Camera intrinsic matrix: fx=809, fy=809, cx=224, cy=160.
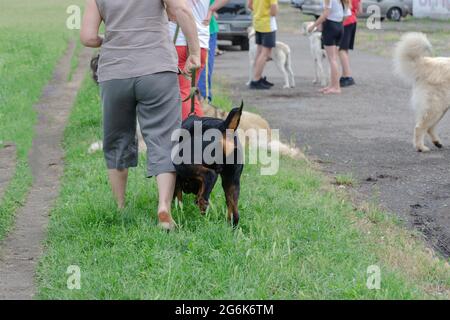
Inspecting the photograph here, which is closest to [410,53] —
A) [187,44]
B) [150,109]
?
[187,44]

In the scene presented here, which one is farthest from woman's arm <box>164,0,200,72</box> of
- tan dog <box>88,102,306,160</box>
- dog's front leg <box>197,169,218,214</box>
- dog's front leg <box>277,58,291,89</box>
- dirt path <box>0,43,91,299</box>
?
dog's front leg <box>277,58,291,89</box>

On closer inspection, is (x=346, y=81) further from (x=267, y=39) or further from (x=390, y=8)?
(x=390, y=8)

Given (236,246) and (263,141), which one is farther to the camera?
(263,141)

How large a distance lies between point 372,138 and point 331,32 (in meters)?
3.70

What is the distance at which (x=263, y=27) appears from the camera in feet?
45.8

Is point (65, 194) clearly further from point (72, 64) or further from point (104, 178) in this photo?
point (72, 64)

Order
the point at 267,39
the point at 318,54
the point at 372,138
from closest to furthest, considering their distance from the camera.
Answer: the point at 372,138, the point at 267,39, the point at 318,54

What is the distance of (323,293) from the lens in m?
4.37

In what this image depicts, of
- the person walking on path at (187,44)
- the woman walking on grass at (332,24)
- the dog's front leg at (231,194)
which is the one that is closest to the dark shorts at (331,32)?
the woman walking on grass at (332,24)

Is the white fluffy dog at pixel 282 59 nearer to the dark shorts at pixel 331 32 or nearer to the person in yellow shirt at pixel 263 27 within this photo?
the person in yellow shirt at pixel 263 27

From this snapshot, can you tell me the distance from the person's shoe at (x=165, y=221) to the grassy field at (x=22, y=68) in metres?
1.23
